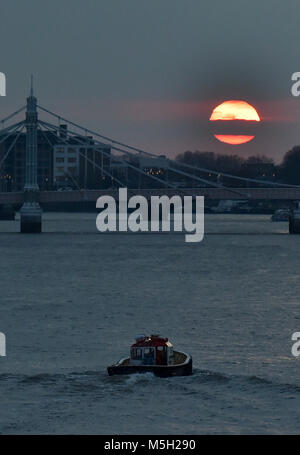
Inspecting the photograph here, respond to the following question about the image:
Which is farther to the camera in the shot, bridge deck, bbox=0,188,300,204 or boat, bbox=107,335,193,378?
bridge deck, bbox=0,188,300,204

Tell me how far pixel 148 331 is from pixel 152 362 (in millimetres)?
7813

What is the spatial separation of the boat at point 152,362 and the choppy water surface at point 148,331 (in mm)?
167

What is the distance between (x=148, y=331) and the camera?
3234 centimetres

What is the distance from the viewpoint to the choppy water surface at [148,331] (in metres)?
22.1

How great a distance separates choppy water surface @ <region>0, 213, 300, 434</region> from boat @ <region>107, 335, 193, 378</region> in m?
0.17

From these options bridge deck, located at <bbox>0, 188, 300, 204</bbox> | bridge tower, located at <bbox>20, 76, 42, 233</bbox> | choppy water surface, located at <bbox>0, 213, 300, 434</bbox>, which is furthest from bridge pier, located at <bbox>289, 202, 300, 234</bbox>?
choppy water surface, located at <bbox>0, 213, 300, 434</bbox>

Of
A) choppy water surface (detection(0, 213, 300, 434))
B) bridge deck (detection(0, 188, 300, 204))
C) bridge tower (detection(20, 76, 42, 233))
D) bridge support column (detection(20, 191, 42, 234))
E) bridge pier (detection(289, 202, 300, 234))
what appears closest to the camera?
choppy water surface (detection(0, 213, 300, 434))

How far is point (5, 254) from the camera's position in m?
67.1

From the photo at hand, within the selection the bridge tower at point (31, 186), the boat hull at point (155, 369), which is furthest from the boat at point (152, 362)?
the bridge tower at point (31, 186)

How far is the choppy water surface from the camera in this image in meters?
22.1

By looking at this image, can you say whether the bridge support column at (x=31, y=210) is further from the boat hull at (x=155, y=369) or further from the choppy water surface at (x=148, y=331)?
the boat hull at (x=155, y=369)

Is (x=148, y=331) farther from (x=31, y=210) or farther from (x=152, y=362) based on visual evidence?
(x=31, y=210)

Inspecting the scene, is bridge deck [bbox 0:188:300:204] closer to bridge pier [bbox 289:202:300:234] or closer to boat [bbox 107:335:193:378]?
bridge pier [bbox 289:202:300:234]
